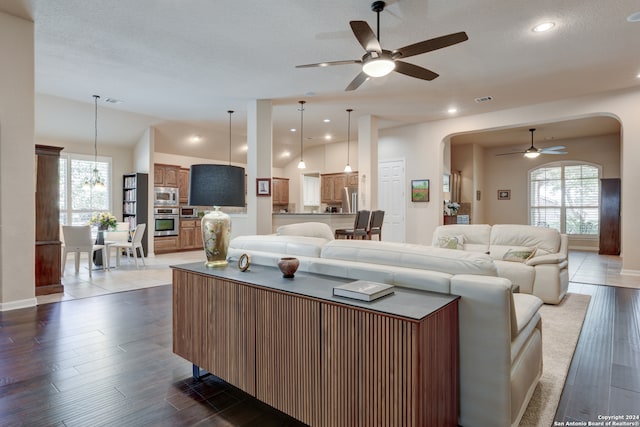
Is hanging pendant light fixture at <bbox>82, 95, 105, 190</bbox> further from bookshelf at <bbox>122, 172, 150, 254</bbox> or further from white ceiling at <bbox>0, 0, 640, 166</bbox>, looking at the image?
bookshelf at <bbox>122, 172, 150, 254</bbox>

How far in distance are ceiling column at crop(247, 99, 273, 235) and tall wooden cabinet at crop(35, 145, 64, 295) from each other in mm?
2768

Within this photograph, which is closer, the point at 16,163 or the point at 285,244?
the point at 285,244

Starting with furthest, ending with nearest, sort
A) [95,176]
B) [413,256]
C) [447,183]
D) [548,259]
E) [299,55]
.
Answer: [447,183] → [95,176] → [299,55] → [548,259] → [413,256]

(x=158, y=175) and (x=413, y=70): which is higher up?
(x=413, y=70)

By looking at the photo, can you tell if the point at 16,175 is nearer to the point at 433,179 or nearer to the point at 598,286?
the point at 433,179

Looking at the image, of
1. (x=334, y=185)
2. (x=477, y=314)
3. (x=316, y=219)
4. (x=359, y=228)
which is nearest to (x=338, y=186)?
(x=334, y=185)

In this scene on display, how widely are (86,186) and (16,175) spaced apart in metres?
4.10

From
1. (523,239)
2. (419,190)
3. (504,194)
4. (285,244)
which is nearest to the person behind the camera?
(285,244)

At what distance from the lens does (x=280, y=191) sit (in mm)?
11320

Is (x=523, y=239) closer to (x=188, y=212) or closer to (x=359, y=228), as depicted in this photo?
(x=359, y=228)

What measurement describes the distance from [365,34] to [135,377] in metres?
3.16

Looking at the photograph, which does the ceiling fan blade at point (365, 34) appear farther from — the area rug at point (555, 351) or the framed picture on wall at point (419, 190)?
the framed picture on wall at point (419, 190)

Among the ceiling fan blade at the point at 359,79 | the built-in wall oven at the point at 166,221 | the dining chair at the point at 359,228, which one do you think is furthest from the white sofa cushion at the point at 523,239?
the built-in wall oven at the point at 166,221

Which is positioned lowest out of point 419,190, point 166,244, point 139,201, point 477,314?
point 166,244
